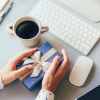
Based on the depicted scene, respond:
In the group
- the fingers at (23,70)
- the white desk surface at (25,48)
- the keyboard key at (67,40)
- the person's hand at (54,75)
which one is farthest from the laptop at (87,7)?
the fingers at (23,70)

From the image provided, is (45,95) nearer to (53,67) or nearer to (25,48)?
(53,67)

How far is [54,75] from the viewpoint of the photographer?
545mm

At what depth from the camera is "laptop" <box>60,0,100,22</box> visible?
25.8 inches

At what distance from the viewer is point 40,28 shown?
0.52 meters

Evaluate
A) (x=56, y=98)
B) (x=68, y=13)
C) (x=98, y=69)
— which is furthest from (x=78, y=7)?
(x=56, y=98)

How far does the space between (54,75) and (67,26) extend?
0.90 feet

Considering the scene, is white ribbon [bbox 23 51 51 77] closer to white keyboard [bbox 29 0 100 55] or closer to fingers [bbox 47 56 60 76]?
fingers [bbox 47 56 60 76]

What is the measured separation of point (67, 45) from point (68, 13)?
18 centimetres

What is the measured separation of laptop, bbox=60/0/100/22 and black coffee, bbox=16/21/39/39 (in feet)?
0.85

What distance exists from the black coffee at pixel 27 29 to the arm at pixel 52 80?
16 cm

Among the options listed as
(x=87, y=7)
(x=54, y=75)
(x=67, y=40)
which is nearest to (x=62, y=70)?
(x=54, y=75)

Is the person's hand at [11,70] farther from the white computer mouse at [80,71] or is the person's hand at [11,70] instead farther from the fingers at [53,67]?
the white computer mouse at [80,71]

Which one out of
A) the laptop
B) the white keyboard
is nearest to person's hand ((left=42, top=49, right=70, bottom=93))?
the white keyboard

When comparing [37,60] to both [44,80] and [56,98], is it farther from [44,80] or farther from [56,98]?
[56,98]
